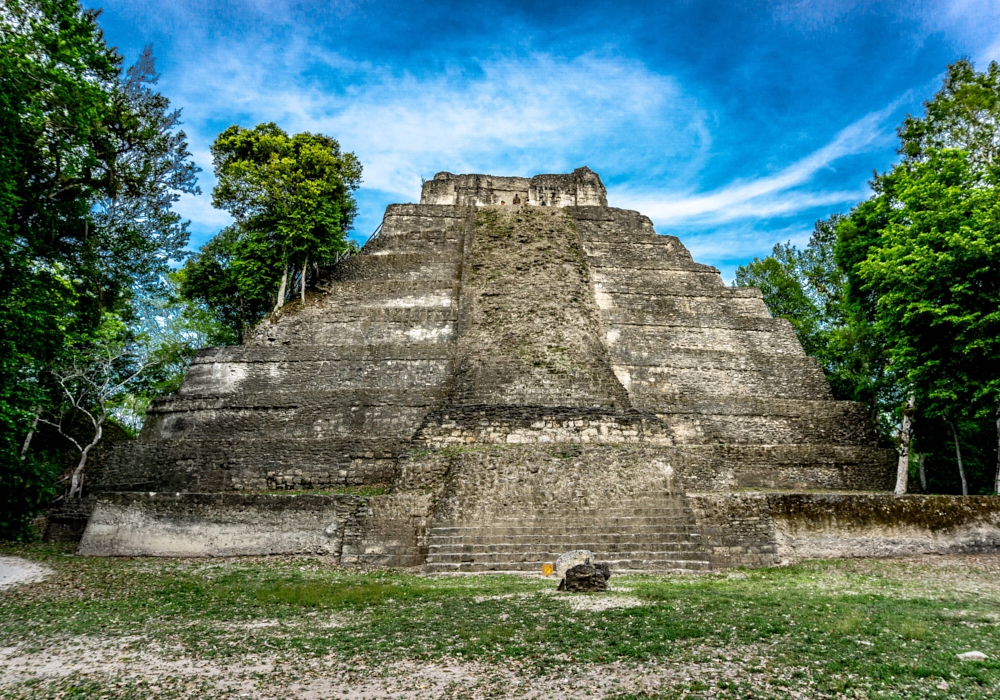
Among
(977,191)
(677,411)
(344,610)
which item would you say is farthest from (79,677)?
(977,191)

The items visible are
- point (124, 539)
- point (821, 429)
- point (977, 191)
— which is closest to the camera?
point (124, 539)

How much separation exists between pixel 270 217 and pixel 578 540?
55.8 ft

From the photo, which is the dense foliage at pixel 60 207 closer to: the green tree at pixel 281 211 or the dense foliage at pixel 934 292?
the green tree at pixel 281 211

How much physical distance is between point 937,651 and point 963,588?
14.2 feet

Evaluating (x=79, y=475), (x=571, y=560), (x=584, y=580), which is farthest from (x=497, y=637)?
(x=79, y=475)

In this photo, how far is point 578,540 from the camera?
32.1 feet

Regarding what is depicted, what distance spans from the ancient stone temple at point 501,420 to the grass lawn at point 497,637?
1.63 metres

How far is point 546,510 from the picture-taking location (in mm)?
10367

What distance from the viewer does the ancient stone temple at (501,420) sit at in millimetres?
10375

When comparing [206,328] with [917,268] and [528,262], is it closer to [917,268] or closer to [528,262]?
[528,262]

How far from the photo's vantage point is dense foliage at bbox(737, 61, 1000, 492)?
13.0m

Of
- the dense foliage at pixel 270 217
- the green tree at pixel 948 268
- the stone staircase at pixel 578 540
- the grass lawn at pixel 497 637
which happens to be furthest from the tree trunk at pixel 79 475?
the green tree at pixel 948 268

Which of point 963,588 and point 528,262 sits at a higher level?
point 528,262

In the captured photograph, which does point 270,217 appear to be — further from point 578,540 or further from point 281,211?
point 578,540
